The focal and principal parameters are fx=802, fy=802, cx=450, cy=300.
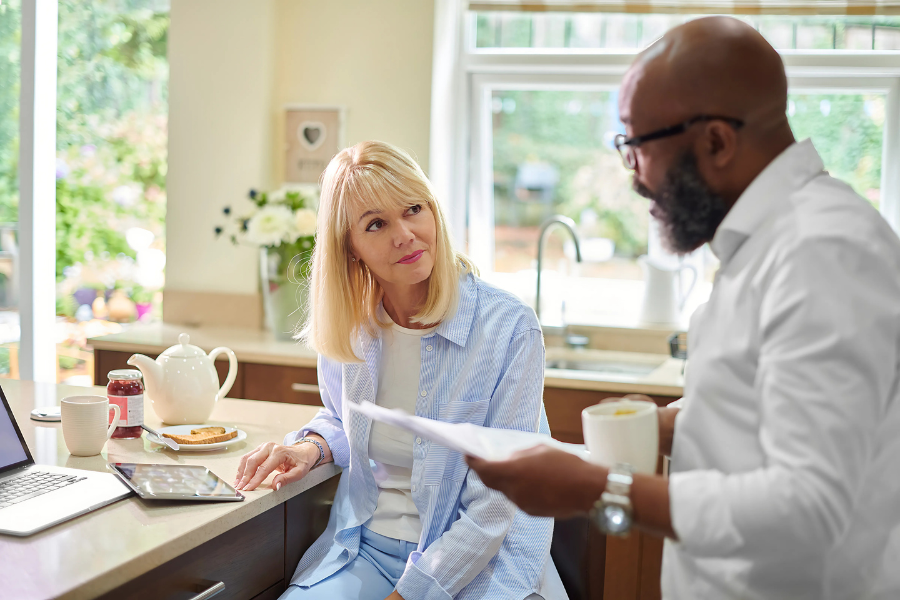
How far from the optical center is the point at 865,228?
0.75 meters

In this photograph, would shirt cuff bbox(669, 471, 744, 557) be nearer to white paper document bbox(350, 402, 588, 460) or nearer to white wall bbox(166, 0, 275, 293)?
white paper document bbox(350, 402, 588, 460)

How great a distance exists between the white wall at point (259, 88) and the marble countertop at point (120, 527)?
1646 millimetres

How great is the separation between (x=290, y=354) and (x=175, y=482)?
54.0 inches

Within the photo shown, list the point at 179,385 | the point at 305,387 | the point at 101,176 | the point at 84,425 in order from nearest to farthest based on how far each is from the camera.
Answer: the point at 84,425 < the point at 179,385 < the point at 305,387 < the point at 101,176

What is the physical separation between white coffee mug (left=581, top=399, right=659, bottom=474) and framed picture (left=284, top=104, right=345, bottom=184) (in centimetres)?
237

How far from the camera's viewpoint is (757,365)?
79 centimetres

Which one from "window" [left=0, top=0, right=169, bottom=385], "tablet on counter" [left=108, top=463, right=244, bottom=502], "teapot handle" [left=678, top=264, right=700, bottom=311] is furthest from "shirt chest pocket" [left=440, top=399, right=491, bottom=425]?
"window" [left=0, top=0, right=169, bottom=385]

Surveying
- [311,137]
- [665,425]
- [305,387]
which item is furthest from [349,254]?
[311,137]

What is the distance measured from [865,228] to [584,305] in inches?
95.8

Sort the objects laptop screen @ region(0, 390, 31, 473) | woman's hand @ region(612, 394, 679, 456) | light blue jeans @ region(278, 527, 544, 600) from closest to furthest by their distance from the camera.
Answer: woman's hand @ region(612, 394, 679, 456), laptop screen @ region(0, 390, 31, 473), light blue jeans @ region(278, 527, 544, 600)

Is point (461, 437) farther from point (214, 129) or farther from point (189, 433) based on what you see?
point (214, 129)

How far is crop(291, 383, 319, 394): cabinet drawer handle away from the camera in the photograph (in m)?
2.57

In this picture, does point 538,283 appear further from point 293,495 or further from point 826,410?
point 826,410

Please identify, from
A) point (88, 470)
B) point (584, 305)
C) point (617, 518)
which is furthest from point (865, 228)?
point (584, 305)
